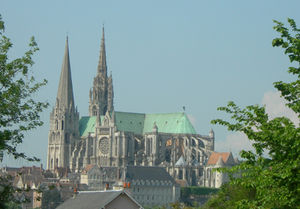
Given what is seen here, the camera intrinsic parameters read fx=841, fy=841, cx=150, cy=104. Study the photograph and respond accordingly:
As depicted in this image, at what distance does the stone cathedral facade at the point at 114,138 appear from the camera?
174000 mm

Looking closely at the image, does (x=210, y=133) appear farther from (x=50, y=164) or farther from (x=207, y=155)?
(x=50, y=164)

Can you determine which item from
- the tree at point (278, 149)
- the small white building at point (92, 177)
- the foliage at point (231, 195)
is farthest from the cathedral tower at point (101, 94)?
the tree at point (278, 149)

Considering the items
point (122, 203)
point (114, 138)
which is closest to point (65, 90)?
point (114, 138)

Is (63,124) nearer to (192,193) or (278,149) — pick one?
(192,193)

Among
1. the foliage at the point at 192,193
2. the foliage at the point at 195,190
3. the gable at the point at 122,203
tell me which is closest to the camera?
the gable at the point at 122,203

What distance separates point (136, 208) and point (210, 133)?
12661cm

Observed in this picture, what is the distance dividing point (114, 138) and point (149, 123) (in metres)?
11.7

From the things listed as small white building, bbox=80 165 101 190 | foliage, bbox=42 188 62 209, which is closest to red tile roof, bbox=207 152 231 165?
small white building, bbox=80 165 101 190

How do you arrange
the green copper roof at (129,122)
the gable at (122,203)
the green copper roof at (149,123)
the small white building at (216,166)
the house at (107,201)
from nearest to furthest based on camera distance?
1. the house at (107,201)
2. the gable at (122,203)
3. the small white building at (216,166)
4. the green copper roof at (149,123)
5. the green copper roof at (129,122)

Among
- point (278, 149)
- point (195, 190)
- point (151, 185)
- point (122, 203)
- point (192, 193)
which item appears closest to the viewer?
point (278, 149)

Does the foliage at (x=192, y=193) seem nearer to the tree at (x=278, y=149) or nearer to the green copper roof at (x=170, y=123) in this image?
the green copper roof at (x=170, y=123)

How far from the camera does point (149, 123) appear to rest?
608 feet

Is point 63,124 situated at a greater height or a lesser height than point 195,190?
greater

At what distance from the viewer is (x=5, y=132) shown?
22453 mm
